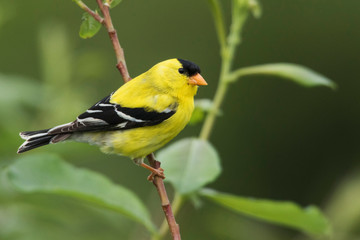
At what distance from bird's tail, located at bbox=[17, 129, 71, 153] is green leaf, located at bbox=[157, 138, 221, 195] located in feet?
1.60

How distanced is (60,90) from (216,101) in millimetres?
1014

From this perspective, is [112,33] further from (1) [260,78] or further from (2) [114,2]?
(1) [260,78]

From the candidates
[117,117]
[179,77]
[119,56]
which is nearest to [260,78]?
[179,77]

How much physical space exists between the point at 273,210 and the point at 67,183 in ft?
2.61

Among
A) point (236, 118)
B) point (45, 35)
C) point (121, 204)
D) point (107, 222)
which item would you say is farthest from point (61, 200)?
point (236, 118)

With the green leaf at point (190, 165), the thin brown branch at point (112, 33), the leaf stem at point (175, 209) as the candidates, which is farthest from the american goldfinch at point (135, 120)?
the thin brown branch at point (112, 33)

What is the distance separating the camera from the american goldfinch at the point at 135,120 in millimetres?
2693

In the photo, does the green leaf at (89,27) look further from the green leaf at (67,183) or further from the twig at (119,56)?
the green leaf at (67,183)

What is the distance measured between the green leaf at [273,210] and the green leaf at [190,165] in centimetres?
7

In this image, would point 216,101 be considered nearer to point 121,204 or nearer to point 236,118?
point 121,204

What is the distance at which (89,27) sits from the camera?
1910mm

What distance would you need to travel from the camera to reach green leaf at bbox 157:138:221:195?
7.38 ft

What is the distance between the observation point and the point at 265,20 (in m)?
7.80

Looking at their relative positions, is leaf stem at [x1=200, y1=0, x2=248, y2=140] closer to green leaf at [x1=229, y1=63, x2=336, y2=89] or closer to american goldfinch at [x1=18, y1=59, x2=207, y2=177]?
green leaf at [x1=229, y1=63, x2=336, y2=89]
